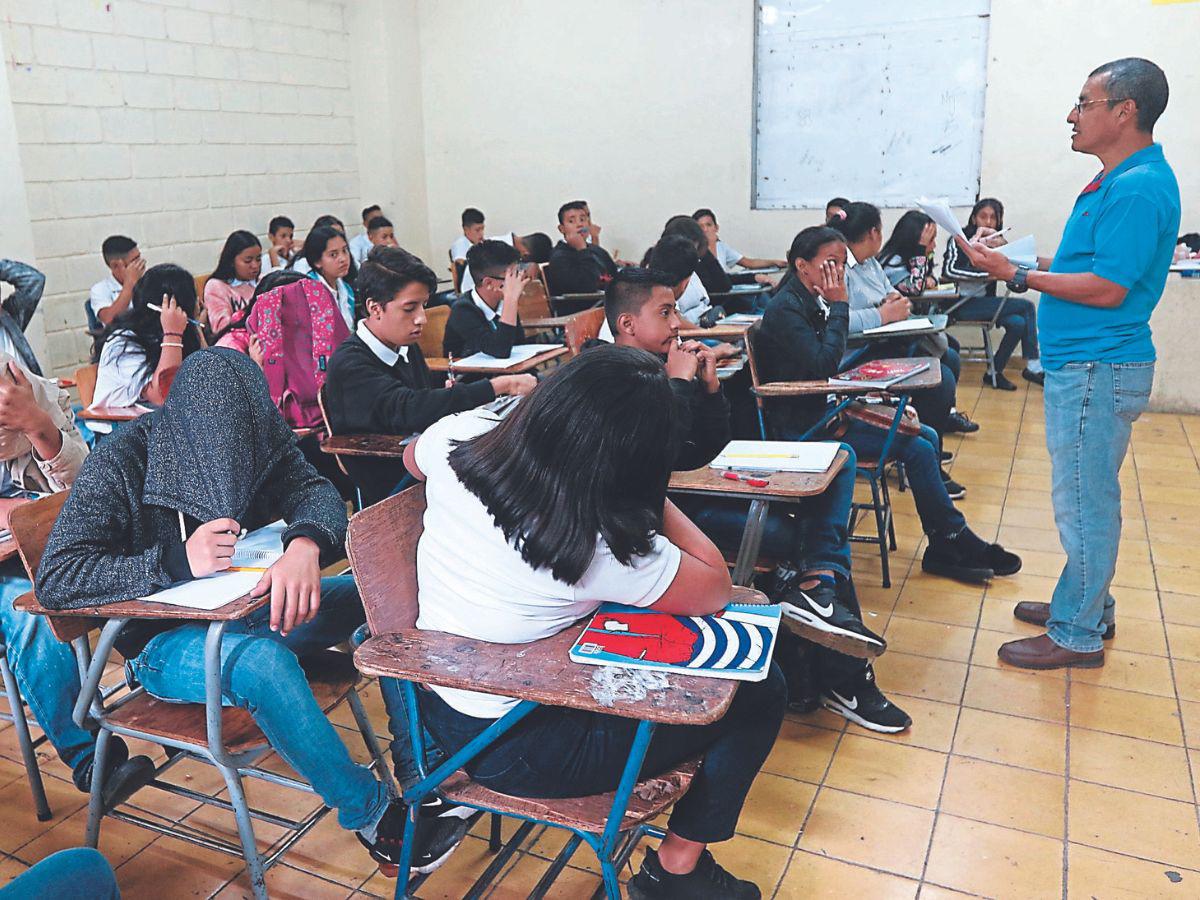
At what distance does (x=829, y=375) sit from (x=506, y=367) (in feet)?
3.78

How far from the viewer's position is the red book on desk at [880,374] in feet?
9.05

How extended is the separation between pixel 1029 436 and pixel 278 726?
13.5 ft

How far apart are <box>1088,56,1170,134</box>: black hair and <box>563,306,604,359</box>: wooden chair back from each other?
1839 mm

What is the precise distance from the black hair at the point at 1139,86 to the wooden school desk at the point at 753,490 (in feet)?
3.42

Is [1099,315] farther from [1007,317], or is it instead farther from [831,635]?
[1007,317]

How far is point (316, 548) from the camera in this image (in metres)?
1.71

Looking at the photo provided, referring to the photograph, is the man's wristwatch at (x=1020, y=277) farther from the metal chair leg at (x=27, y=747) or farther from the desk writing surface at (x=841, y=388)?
the metal chair leg at (x=27, y=747)

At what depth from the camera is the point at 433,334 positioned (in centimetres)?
411

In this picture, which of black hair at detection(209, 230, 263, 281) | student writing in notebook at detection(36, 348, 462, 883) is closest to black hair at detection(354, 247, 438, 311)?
student writing in notebook at detection(36, 348, 462, 883)

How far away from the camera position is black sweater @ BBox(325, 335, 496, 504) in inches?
102

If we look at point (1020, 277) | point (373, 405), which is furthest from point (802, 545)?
point (373, 405)

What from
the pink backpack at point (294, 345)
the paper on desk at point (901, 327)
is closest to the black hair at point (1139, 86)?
the paper on desk at point (901, 327)

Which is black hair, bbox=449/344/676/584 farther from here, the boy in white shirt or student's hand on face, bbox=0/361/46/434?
the boy in white shirt

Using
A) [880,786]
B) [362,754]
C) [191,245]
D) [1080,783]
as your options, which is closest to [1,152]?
[191,245]
